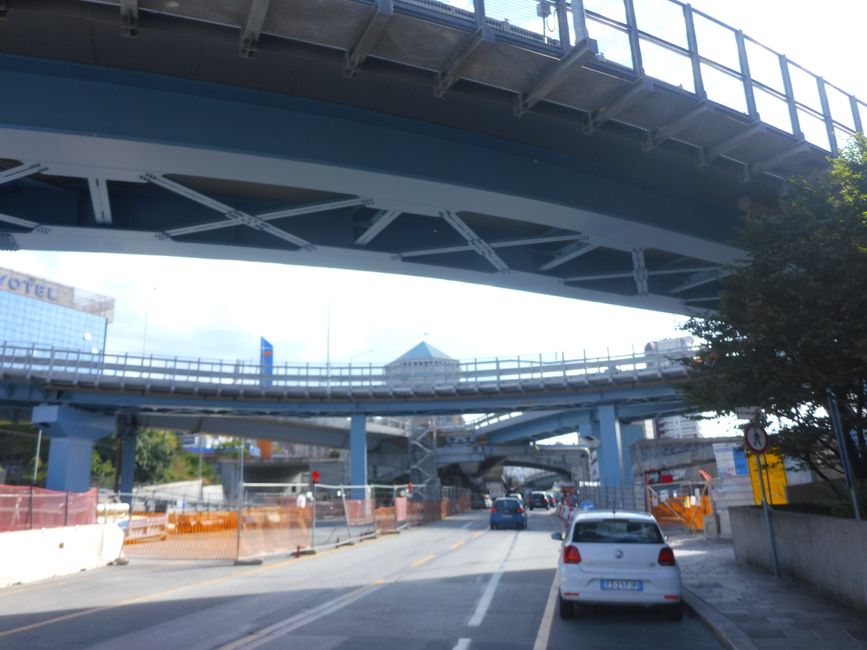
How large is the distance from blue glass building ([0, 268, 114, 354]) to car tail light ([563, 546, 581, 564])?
108452mm

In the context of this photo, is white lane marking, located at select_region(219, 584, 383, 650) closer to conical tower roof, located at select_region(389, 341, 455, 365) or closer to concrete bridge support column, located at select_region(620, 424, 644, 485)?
concrete bridge support column, located at select_region(620, 424, 644, 485)

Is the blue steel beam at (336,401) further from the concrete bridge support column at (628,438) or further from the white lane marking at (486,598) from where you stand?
the white lane marking at (486,598)

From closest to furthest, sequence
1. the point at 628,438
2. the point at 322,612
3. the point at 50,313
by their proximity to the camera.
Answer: the point at 322,612 → the point at 628,438 → the point at 50,313

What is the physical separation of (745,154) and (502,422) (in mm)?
56492

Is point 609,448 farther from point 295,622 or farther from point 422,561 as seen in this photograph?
point 295,622

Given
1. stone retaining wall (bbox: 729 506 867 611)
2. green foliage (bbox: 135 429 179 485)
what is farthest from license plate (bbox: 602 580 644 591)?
green foliage (bbox: 135 429 179 485)

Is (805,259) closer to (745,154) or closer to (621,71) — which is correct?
(745,154)

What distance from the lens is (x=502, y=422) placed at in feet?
220

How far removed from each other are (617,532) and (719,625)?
6.28ft

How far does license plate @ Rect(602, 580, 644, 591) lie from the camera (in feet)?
33.3

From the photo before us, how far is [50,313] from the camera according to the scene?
403 feet

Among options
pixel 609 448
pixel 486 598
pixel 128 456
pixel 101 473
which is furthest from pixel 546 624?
pixel 101 473

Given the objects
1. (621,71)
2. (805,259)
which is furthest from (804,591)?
(621,71)

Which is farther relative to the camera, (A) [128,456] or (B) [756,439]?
(A) [128,456]
